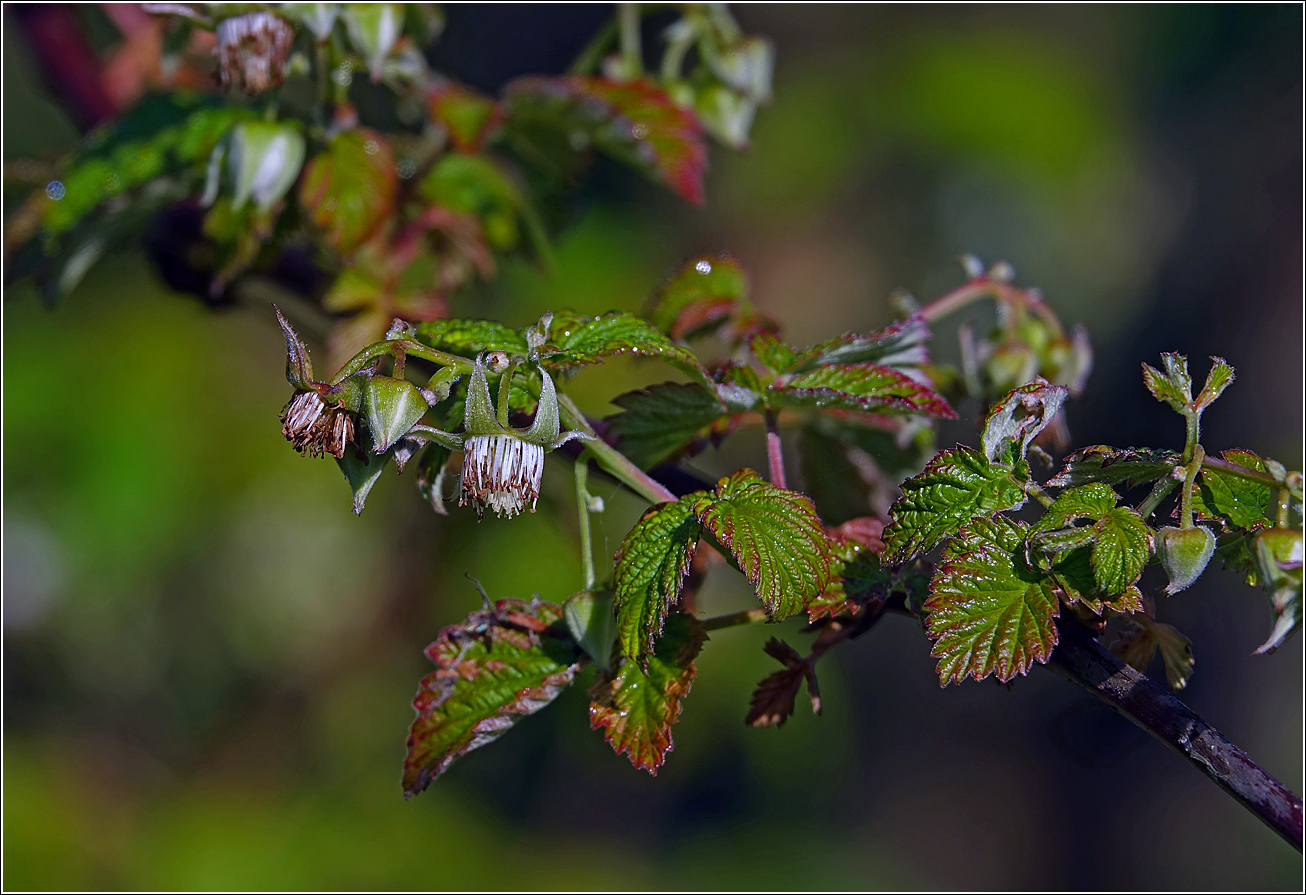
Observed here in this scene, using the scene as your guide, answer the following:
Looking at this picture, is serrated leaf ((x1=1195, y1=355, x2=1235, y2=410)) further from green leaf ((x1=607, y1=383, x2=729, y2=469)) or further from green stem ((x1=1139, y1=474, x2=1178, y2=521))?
green leaf ((x1=607, y1=383, x2=729, y2=469))

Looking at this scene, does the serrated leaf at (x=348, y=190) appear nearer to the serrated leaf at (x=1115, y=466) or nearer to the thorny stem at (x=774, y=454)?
the thorny stem at (x=774, y=454)

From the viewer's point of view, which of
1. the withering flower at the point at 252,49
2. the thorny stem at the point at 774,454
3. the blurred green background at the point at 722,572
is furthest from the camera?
the blurred green background at the point at 722,572

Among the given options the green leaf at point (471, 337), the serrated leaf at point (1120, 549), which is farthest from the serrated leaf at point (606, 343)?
the serrated leaf at point (1120, 549)

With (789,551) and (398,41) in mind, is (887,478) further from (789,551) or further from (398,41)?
(398,41)

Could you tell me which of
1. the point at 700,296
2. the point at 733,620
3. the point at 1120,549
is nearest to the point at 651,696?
the point at 733,620

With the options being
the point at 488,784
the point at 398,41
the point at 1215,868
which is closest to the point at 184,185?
the point at 398,41

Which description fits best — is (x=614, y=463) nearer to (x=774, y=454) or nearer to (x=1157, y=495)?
(x=774, y=454)

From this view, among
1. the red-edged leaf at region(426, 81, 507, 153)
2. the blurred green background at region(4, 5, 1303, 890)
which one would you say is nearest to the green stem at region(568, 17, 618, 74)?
the red-edged leaf at region(426, 81, 507, 153)
